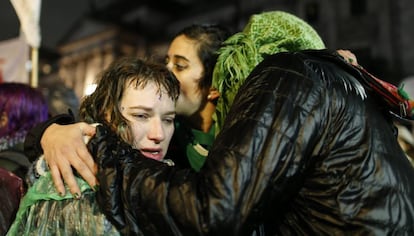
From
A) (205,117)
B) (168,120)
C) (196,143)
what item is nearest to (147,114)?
(168,120)

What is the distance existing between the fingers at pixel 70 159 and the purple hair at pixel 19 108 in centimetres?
143

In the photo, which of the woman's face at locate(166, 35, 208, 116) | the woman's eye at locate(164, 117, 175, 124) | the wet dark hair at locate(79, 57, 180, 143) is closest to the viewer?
the wet dark hair at locate(79, 57, 180, 143)

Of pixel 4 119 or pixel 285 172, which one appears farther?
pixel 4 119

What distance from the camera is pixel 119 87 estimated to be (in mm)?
1995

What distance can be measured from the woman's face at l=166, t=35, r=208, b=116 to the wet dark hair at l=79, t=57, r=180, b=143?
2.93 feet

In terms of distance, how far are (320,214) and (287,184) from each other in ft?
0.63

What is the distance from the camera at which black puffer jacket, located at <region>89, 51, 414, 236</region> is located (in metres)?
1.38

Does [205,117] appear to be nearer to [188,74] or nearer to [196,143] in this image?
A: [196,143]

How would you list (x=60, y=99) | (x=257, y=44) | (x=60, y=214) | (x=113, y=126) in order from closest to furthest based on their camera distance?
(x=60, y=214) < (x=113, y=126) < (x=257, y=44) < (x=60, y=99)

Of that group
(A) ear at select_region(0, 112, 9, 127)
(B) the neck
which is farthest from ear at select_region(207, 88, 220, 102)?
(A) ear at select_region(0, 112, 9, 127)

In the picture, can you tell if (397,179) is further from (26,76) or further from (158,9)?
(158,9)

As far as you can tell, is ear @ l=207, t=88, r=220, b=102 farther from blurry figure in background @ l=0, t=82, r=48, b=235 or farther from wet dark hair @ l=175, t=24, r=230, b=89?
blurry figure in background @ l=0, t=82, r=48, b=235

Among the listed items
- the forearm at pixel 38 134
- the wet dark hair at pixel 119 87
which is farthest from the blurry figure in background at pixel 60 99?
the wet dark hair at pixel 119 87

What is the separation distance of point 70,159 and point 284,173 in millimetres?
803
